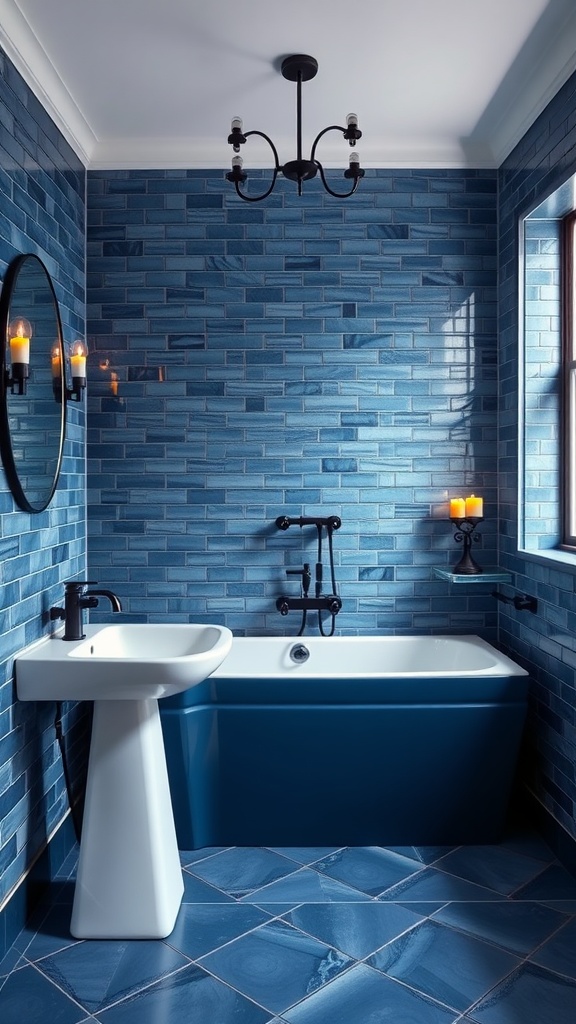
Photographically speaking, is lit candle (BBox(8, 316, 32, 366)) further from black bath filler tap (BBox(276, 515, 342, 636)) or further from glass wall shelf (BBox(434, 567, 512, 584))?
glass wall shelf (BBox(434, 567, 512, 584))

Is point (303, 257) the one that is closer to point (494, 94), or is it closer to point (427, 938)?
point (494, 94)

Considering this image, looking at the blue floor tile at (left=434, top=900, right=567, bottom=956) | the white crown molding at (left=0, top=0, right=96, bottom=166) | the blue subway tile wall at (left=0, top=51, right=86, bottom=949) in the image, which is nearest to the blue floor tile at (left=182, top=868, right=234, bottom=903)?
the blue subway tile wall at (left=0, top=51, right=86, bottom=949)

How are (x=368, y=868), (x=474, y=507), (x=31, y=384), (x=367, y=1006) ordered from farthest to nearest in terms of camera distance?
(x=474, y=507) → (x=368, y=868) → (x=31, y=384) → (x=367, y=1006)

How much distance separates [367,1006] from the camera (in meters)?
2.08

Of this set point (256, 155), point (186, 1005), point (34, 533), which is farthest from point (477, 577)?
point (256, 155)

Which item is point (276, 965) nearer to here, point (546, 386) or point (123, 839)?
point (123, 839)

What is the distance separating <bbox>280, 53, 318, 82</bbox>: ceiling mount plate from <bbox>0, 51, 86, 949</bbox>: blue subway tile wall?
929mm

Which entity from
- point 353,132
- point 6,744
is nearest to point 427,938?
point 6,744

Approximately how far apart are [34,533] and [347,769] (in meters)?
1.48

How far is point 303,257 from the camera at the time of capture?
3564mm

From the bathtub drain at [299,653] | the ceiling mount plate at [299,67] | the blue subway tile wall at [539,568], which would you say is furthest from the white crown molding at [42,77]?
the bathtub drain at [299,653]

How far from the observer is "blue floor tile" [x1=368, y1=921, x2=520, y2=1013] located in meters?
2.15

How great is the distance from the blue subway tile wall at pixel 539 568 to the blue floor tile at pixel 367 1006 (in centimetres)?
97

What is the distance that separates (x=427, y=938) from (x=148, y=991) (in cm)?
87
